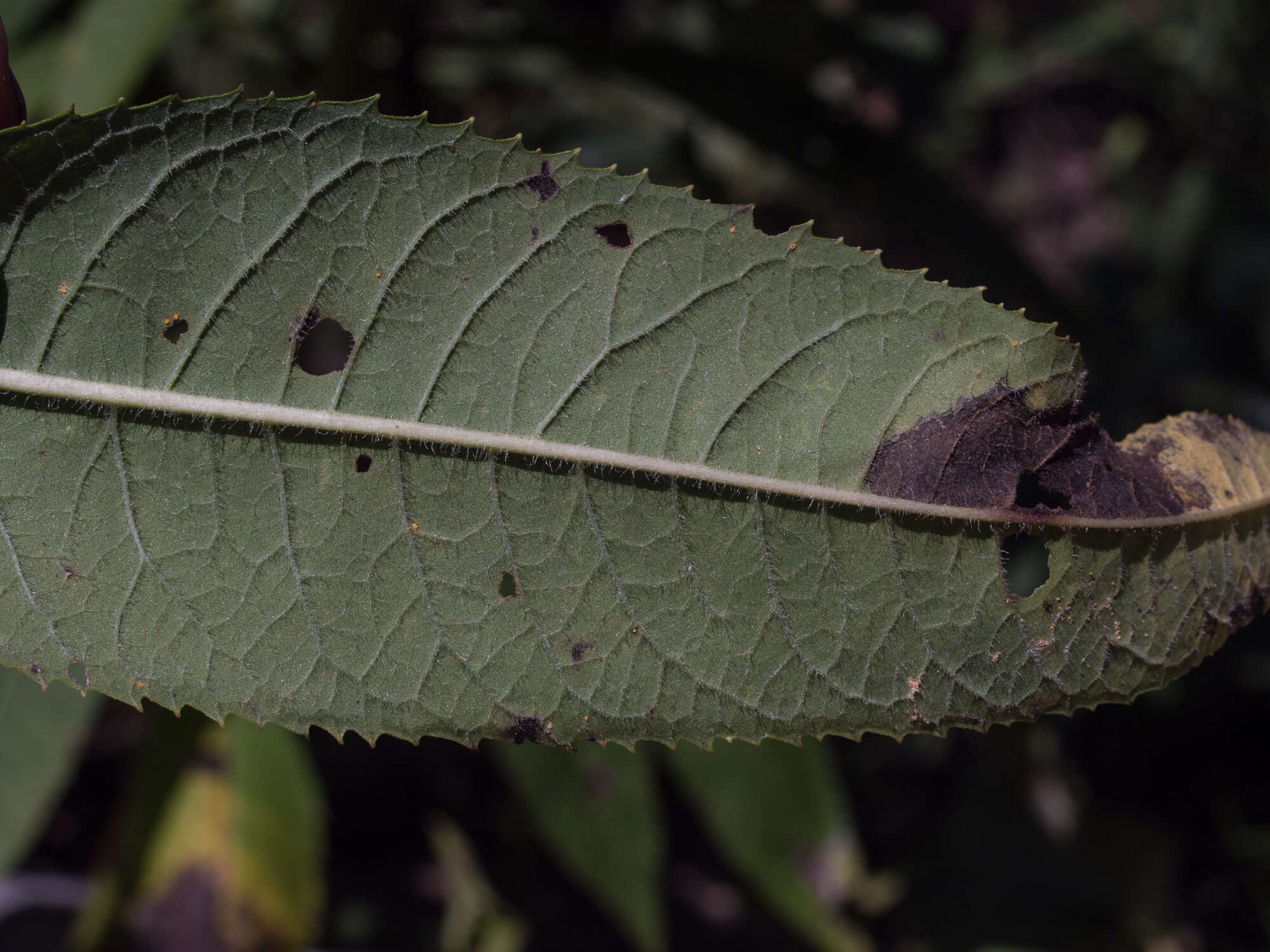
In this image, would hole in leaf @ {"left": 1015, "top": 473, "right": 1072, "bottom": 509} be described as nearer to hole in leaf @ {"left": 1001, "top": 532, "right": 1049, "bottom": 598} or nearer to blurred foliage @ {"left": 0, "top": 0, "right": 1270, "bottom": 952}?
hole in leaf @ {"left": 1001, "top": 532, "right": 1049, "bottom": 598}

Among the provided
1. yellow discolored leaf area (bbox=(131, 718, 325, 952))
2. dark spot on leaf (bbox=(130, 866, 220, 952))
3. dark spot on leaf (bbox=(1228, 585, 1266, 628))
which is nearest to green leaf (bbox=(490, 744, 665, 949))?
yellow discolored leaf area (bbox=(131, 718, 325, 952))

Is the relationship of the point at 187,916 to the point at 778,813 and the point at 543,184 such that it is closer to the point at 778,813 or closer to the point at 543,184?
the point at 778,813

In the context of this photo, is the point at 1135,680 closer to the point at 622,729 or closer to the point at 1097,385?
the point at 622,729

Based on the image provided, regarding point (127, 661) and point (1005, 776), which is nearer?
point (127, 661)

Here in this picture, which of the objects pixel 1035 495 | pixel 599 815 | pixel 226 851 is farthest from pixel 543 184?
pixel 226 851

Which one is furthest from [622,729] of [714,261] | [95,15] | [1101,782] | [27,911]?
[27,911]
